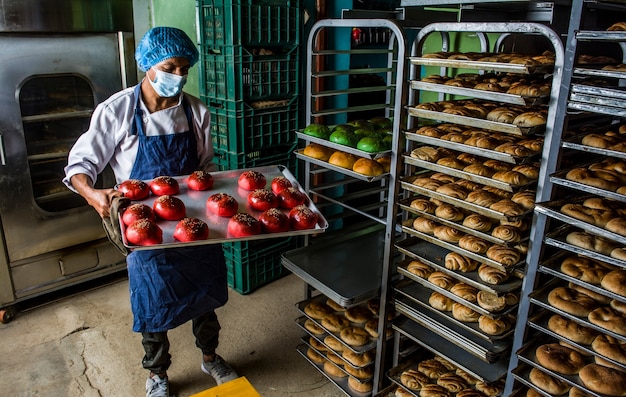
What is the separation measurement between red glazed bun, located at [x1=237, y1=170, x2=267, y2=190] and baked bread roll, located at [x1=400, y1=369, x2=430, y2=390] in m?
1.18

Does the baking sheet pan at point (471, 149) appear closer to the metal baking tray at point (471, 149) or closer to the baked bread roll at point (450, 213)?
the metal baking tray at point (471, 149)

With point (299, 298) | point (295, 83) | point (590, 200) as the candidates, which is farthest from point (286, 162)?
point (590, 200)

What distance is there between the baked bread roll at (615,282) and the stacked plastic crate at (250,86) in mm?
2348

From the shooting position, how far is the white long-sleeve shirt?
2219 mm

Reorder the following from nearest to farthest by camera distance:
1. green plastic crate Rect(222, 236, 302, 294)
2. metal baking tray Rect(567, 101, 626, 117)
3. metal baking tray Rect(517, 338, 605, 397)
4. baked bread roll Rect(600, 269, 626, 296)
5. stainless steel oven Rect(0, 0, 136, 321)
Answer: metal baking tray Rect(567, 101, 626, 117)
baked bread roll Rect(600, 269, 626, 296)
metal baking tray Rect(517, 338, 605, 397)
stainless steel oven Rect(0, 0, 136, 321)
green plastic crate Rect(222, 236, 302, 294)

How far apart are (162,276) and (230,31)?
1.69 m

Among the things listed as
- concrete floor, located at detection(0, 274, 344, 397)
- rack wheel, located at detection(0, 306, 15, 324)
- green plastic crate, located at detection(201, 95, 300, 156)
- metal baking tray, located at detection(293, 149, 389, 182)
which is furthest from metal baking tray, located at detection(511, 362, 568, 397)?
rack wheel, located at detection(0, 306, 15, 324)

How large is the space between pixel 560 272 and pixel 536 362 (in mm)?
371

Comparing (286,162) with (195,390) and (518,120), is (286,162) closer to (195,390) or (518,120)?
(195,390)

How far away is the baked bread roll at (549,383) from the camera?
6.03 feet

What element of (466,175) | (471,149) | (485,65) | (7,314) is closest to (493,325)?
(466,175)

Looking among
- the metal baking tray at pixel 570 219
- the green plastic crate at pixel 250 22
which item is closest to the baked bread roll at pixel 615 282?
the metal baking tray at pixel 570 219

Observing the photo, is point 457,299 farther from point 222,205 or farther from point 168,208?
point 168,208

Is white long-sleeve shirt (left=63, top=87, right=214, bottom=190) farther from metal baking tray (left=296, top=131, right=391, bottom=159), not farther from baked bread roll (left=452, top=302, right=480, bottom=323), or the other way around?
baked bread roll (left=452, top=302, right=480, bottom=323)
